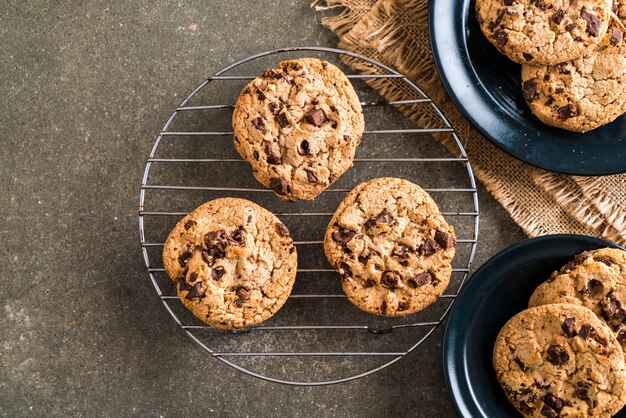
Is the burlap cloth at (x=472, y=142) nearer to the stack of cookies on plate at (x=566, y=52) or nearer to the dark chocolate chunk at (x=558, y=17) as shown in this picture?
the stack of cookies on plate at (x=566, y=52)

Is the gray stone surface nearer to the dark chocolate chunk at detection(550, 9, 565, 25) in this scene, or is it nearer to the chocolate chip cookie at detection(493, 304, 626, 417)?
the chocolate chip cookie at detection(493, 304, 626, 417)

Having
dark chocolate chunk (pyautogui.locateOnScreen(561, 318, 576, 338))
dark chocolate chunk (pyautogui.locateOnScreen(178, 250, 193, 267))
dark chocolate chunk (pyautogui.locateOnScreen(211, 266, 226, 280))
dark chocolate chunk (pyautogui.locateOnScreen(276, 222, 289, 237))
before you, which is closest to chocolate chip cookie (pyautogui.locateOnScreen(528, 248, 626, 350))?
dark chocolate chunk (pyautogui.locateOnScreen(561, 318, 576, 338))

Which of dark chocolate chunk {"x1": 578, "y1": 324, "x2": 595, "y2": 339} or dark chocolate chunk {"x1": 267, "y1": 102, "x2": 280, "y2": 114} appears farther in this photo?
dark chocolate chunk {"x1": 267, "y1": 102, "x2": 280, "y2": 114}

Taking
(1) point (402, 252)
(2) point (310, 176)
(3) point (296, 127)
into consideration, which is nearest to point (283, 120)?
(3) point (296, 127)

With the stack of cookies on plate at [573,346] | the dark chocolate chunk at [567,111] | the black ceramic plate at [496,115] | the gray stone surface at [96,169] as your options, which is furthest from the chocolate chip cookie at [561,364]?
the dark chocolate chunk at [567,111]

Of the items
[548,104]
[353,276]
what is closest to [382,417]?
[353,276]

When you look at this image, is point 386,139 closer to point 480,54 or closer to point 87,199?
point 480,54
